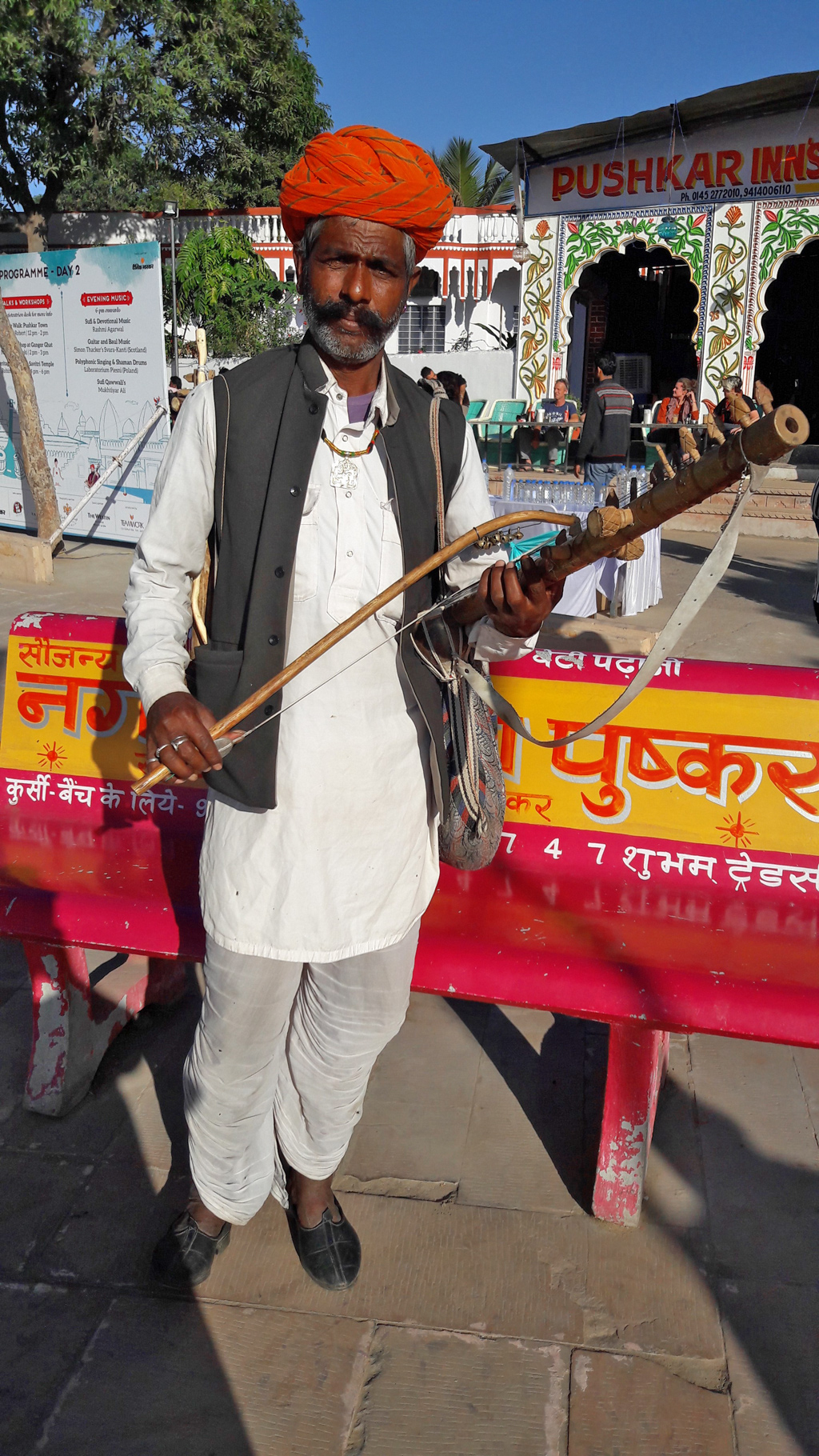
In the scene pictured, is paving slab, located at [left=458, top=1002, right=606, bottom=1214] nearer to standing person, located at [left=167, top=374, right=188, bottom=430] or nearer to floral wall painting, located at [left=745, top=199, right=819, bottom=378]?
standing person, located at [left=167, top=374, right=188, bottom=430]

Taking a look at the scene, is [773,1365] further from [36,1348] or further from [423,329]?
[423,329]

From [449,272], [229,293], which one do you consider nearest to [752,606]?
[229,293]

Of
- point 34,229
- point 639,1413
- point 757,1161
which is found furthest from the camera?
point 34,229

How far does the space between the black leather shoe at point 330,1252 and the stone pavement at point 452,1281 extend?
34 mm

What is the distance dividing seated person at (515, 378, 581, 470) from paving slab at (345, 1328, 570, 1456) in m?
13.4

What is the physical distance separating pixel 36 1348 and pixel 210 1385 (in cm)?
35

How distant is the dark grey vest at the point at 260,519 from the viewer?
1710mm

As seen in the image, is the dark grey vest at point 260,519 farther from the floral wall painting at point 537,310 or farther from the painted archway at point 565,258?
the floral wall painting at point 537,310

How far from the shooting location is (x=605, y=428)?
8930 millimetres

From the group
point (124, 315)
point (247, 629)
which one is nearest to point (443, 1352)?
point (247, 629)

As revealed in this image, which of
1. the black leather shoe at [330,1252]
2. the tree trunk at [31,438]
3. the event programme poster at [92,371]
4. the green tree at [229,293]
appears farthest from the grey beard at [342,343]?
the green tree at [229,293]

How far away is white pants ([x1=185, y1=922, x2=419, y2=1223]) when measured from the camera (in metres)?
1.92

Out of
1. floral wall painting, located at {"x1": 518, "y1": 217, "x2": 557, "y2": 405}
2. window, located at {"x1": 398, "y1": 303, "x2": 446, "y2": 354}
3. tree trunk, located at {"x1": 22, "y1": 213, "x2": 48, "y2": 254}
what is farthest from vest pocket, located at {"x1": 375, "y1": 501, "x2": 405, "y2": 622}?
window, located at {"x1": 398, "y1": 303, "x2": 446, "y2": 354}

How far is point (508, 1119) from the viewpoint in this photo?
2.62 metres
